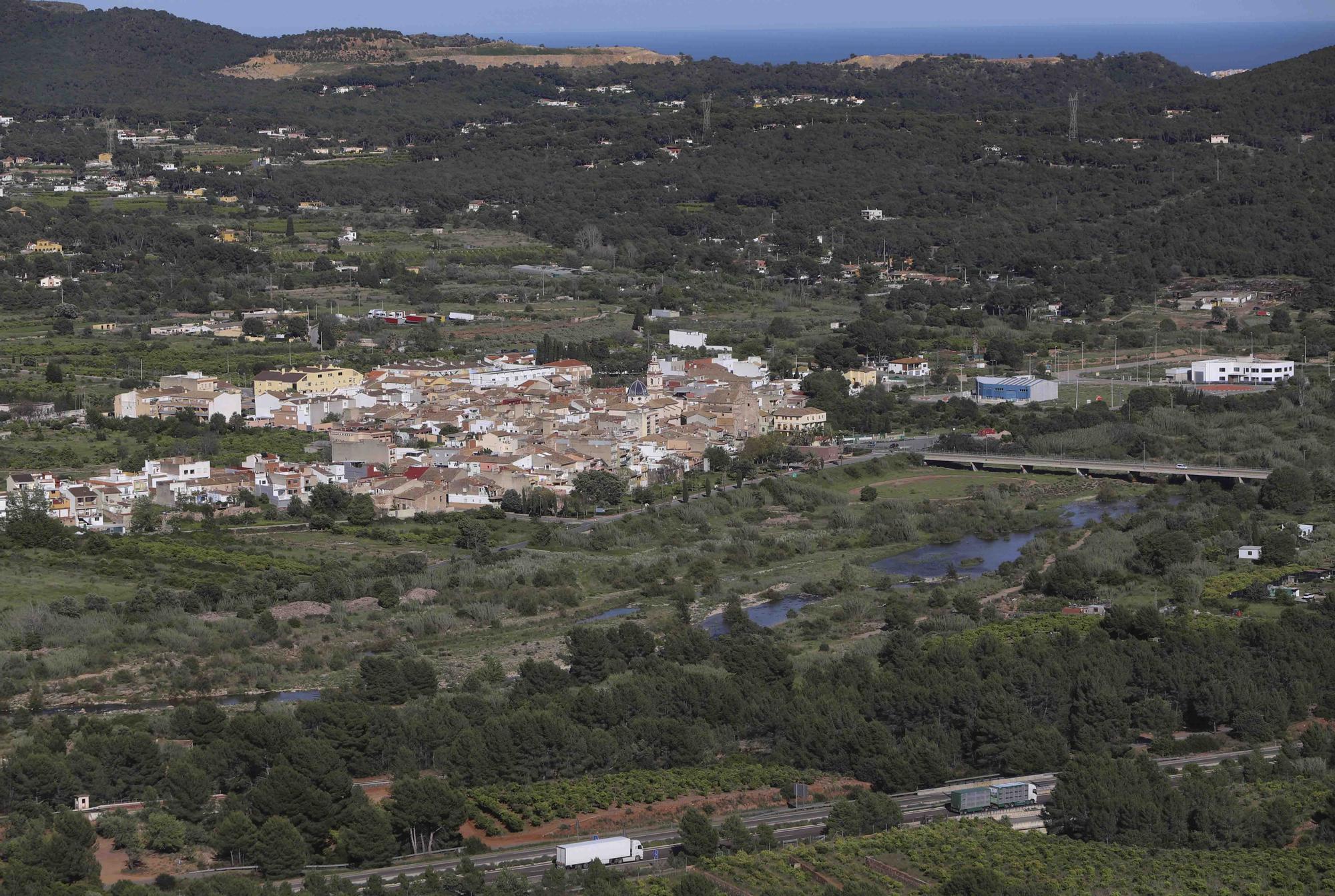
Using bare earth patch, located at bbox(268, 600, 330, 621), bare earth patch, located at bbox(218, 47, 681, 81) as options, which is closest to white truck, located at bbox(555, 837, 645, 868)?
bare earth patch, located at bbox(268, 600, 330, 621)

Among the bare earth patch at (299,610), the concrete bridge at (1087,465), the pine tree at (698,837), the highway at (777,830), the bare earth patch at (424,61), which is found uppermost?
the bare earth patch at (424,61)

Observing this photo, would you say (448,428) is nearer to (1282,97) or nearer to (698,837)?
(698,837)

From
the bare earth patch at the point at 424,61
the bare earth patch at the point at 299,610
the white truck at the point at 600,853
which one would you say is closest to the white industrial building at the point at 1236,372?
the bare earth patch at the point at 299,610

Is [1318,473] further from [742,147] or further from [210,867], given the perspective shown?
[742,147]

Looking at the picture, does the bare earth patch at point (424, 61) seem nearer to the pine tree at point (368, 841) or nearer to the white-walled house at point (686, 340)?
the white-walled house at point (686, 340)

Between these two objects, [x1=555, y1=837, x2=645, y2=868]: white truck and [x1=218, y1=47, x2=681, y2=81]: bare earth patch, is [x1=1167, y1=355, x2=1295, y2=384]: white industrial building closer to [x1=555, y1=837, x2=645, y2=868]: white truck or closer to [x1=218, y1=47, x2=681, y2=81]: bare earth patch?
[x1=555, y1=837, x2=645, y2=868]: white truck

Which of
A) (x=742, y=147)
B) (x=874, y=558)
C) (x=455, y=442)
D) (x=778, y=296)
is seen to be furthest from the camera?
(x=742, y=147)

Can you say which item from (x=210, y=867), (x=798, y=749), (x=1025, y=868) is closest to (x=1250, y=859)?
(x=1025, y=868)
